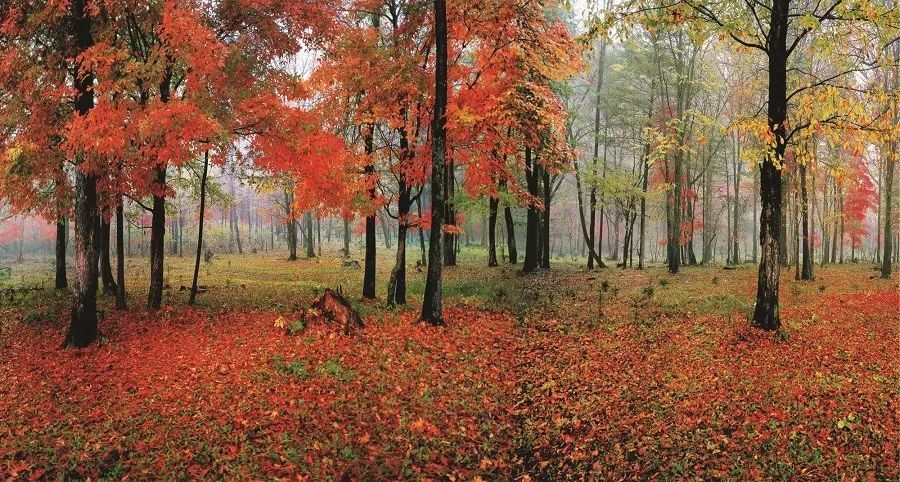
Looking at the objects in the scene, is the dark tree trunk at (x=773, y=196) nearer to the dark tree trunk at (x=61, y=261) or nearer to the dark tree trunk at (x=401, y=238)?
the dark tree trunk at (x=401, y=238)

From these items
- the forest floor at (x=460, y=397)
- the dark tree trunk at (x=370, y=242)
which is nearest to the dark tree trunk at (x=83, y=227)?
the forest floor at (x=460, y=397)

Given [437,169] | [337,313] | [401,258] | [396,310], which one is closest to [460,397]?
[337,313]

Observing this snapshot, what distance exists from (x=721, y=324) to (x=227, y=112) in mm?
13503

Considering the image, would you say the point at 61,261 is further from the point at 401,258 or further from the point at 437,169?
the point at 437,169

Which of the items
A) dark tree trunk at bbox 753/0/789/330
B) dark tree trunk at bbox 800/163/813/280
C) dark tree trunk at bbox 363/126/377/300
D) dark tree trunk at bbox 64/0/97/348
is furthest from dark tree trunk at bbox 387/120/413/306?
dark tree trunk at bbox 800/163/813/280

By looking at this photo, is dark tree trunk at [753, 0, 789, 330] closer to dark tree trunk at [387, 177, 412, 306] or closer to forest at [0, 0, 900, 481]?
forest at [0, 0, 900, 481]

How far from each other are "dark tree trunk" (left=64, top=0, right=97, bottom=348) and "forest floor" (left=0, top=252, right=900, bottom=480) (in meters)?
0.53

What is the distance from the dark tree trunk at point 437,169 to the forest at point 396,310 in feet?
0.19

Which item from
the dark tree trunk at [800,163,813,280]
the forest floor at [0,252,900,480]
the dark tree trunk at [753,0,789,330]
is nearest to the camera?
the forest floor at [0,252,900,480]

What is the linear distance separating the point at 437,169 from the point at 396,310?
4490 mm

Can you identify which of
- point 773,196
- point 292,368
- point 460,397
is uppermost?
point 773,196

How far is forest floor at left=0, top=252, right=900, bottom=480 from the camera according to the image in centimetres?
633

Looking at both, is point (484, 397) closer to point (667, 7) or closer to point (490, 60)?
point (667, 7)

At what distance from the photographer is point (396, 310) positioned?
1412 cm
